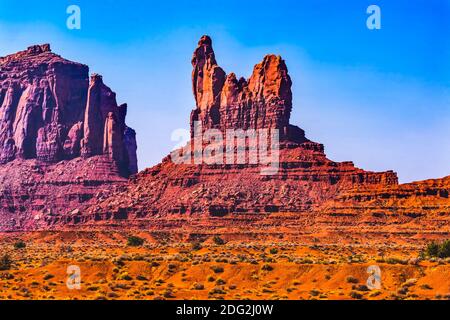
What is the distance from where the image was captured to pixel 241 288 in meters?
66.7

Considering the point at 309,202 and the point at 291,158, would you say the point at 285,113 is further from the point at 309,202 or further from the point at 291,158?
the point at 309,202

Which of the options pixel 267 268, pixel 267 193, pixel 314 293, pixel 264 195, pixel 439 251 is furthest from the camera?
pixel 267 193

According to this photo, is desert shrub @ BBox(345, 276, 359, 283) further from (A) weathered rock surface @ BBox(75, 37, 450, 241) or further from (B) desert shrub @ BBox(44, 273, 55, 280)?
(A) weathered rock surface @ BBox(75, 37, 450, 241)

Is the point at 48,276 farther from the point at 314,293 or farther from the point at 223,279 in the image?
the point at 314,293

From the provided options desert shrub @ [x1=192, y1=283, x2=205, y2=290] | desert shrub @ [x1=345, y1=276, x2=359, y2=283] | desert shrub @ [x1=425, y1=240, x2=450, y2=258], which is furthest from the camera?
desert shrub @ [x1=425, y1=240, x2=450, y2=258]

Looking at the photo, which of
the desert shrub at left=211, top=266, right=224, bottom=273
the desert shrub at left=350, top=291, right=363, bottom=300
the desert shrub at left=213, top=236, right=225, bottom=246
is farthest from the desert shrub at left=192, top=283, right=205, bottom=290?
the desert shrub at left=213, top=236, right=225, bottom=246

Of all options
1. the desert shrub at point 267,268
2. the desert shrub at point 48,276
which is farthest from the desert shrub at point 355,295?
the desert shrub at point 48,276

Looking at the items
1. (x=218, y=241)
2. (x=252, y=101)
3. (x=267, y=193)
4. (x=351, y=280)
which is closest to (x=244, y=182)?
(x=267, y=193)

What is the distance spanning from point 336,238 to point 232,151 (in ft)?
144

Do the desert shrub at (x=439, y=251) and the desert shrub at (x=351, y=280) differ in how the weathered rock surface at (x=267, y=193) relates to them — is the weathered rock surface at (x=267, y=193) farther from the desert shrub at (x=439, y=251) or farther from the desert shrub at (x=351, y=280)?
the desert shrub at (x=351, y=280)

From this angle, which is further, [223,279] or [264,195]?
[264,195]

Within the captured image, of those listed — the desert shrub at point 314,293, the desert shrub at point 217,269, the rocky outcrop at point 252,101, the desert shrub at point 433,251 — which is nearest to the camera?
the desert shrub at point 314,293

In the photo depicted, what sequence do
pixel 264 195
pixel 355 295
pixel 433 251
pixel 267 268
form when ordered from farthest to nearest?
pixel 264 195
pixel 433 251
pixel 267 268
pixel 355 295

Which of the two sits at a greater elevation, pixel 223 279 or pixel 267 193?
pixel 267 193
